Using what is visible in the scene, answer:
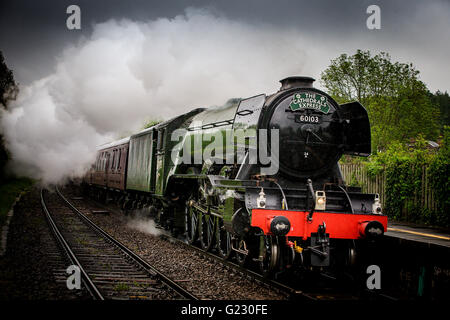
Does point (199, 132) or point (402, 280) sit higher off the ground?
point (199, 132)

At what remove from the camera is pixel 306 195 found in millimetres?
6082

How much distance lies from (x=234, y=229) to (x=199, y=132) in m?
3.56

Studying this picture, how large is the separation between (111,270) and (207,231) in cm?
237

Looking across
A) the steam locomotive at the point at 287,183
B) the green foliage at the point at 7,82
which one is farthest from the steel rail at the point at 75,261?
the green foliage at the point at 7,82

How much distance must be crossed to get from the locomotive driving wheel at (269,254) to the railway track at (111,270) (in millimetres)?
1254

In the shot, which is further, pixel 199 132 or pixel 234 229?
pixel 199 132

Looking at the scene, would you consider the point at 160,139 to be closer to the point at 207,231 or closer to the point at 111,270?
the point at 207,231

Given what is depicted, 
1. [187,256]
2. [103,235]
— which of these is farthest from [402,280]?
[103,235]

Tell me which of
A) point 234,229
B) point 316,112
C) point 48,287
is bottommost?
point 48,287

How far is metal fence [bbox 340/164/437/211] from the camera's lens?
1117 centimetres

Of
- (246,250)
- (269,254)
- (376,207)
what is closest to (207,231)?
(246,250)

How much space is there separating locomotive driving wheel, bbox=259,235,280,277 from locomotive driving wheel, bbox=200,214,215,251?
77.9 inches

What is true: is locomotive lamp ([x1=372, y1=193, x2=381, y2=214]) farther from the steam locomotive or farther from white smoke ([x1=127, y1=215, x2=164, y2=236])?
white smoke ([x1=127, y1=215, x2=164, y2=236])
